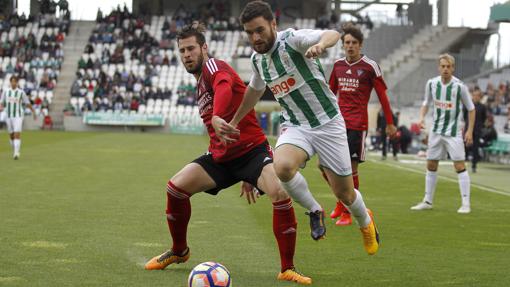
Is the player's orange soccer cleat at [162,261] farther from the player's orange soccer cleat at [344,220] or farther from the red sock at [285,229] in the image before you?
the player's orange soccer cleat at [344,220]

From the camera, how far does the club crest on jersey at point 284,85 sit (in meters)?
6.42

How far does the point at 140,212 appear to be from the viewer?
10656 mm

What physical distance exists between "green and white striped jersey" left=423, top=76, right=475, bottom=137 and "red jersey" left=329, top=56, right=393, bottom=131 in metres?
1.78

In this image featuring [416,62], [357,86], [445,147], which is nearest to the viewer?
[357,86]

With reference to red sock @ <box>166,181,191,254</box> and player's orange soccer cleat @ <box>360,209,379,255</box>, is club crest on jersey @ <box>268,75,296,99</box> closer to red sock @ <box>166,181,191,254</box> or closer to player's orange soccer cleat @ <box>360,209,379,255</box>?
red sock @ <box>166,181,191,254</box>

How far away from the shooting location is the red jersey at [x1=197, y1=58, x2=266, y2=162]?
6.29 meters

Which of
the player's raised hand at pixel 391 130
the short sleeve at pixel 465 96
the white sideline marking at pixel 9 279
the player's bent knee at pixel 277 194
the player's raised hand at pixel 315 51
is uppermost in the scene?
the player's raised hand at pixel 315 51

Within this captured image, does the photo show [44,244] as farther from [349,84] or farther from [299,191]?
[349,84]

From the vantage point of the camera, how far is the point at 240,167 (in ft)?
21.8

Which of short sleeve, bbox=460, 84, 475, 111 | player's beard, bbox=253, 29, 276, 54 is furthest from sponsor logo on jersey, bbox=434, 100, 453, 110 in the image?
player's beard, bbox=253, 29, 276, 54

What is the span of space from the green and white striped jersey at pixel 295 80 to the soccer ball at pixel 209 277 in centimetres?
145

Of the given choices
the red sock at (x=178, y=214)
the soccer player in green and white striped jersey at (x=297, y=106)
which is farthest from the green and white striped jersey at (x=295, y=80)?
the red sock at (x=178, y=214)

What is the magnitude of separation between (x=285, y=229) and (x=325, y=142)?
749 millimetres

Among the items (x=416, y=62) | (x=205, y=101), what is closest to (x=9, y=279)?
(x=205, y=101)
